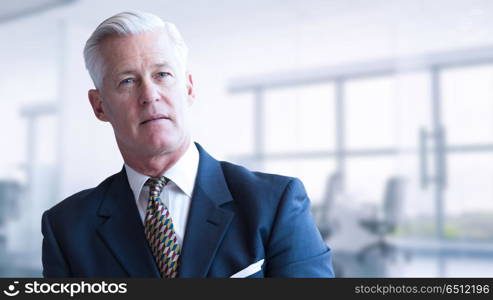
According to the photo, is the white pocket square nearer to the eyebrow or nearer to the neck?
the neck

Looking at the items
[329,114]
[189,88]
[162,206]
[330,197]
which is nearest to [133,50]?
[189,88]

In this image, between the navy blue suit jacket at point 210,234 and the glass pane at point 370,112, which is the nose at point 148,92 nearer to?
the navy blue suit jacket at point 210,234

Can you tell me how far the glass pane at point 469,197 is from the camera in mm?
4426

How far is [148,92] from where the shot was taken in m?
0.84

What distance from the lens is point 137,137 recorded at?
2.84ft

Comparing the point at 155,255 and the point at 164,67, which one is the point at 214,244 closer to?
the point at 155,255

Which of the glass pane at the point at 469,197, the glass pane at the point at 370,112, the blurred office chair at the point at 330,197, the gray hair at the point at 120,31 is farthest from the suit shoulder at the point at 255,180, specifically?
the glass pane at the point at 370,112

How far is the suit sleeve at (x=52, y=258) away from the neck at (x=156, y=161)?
0.18 metres

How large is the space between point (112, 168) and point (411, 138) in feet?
12.7

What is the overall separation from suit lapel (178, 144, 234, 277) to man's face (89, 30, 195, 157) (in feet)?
0.29

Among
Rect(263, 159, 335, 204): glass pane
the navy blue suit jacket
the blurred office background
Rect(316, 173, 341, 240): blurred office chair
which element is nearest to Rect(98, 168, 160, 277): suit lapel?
the navy blue suit jacket

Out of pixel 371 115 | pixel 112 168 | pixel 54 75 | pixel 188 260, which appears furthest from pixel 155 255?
pixel 371 115

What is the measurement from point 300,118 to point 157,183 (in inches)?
215

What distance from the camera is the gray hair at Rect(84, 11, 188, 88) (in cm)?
82
